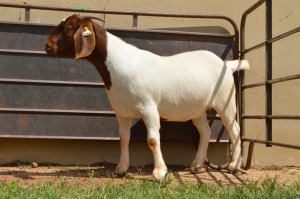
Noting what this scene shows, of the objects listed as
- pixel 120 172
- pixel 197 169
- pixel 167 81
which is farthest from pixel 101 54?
pixel 197 169

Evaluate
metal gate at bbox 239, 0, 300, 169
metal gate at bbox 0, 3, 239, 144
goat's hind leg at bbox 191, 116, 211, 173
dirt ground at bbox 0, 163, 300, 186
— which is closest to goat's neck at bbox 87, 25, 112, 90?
metal gate at bbox 0, 3, 239, 144

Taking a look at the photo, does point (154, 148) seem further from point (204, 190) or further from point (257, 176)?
point (257, 176)

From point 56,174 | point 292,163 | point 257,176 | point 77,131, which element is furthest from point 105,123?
point 292,163

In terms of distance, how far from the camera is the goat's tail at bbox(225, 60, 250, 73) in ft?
15.6

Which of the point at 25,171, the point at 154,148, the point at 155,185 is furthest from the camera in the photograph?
the point at 25,171

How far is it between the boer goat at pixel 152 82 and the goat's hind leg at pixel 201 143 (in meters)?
0.01

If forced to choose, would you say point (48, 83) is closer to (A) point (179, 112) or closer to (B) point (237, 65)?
(A) point (179, 112)

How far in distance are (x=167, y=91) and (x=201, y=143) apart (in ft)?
2.63

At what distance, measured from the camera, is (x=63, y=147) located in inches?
192

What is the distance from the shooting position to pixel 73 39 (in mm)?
4023

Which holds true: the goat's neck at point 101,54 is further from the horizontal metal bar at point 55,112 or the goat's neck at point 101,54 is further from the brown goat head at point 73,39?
the horizontal metal bar at point 55,112

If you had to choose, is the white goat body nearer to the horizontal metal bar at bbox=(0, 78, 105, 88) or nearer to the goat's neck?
the goat's neck

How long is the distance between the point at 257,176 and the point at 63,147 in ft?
6.69

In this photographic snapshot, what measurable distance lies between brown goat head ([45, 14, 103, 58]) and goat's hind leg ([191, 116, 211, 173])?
1.44 meters
